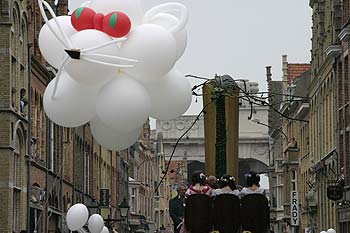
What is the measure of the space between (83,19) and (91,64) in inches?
28.1

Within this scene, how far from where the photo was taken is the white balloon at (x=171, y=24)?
14250 millimetres

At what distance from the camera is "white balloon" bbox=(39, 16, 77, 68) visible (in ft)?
46.3

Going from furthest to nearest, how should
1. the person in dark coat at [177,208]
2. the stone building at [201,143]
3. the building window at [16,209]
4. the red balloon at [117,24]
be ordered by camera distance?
1. the stone building at [201,143]
2. the building window at [16,209]
3. the person in dark coat at [177,208]
4. the red balloon at [117,24]

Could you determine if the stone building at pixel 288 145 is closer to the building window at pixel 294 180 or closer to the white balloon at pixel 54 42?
the building window at pixel 294 180

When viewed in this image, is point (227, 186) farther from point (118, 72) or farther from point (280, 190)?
point (280, 190)

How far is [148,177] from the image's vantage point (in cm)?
10819

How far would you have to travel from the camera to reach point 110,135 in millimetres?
14453

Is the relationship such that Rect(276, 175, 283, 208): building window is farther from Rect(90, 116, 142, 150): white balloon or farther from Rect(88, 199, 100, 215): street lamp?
Rect(90, 116, 142, 150): white balloon

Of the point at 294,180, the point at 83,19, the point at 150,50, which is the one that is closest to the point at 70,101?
the point at 83,19

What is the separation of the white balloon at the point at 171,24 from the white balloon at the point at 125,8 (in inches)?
8.2

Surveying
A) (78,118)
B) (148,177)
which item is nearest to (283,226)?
(148,177)

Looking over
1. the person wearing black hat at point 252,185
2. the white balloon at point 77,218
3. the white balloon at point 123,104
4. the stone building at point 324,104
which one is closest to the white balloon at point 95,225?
the white balloon at point 77,218

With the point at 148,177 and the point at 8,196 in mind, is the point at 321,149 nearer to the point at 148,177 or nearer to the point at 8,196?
the point at 8,196

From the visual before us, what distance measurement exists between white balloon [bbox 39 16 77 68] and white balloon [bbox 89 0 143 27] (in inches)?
15.8
